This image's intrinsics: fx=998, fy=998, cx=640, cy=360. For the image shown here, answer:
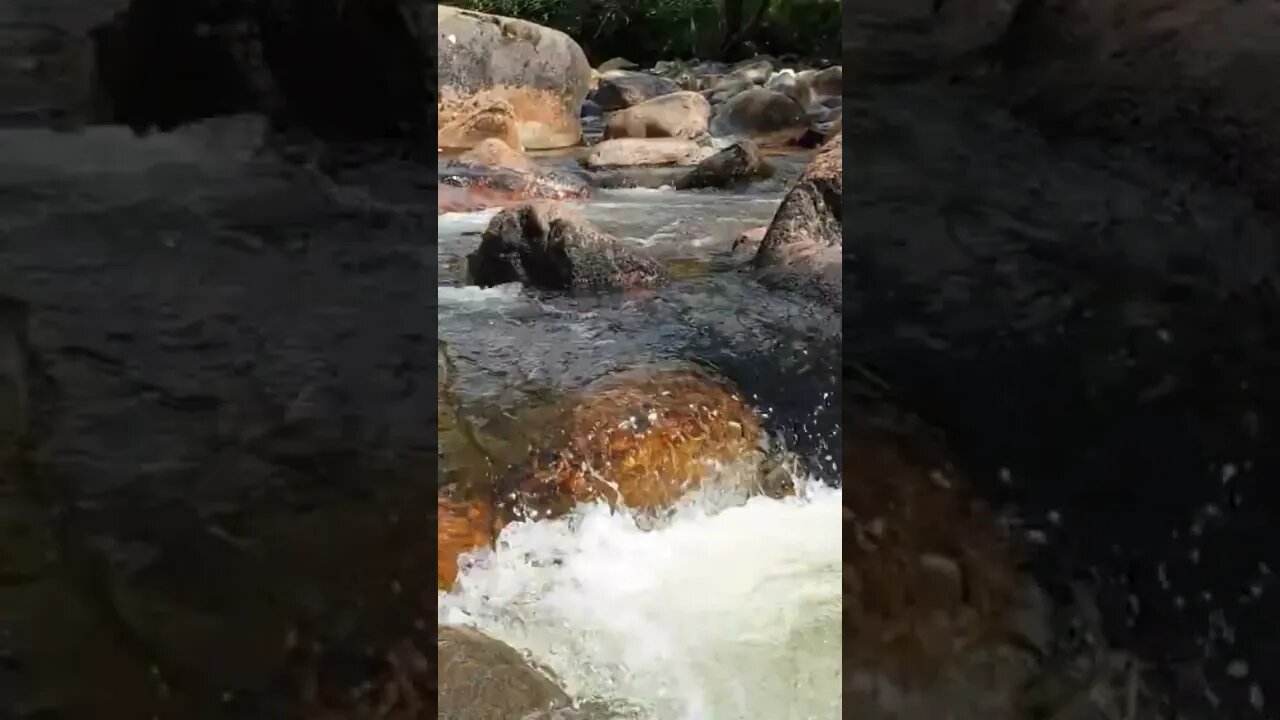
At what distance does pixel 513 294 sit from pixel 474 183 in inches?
62.0

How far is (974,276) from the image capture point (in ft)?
3.47

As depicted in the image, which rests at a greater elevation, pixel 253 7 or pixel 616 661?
pixel 253 7

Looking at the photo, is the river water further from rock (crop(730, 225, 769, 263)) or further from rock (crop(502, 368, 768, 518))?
rock (crop(730, 225, 769, 263))

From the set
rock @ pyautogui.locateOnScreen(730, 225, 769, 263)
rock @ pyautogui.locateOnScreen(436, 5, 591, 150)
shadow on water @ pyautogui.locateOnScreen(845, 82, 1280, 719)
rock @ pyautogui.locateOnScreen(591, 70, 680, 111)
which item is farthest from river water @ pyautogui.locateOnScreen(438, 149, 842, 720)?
rock @ pyautogui.locateOnScreen(591, 70, 680, 111)

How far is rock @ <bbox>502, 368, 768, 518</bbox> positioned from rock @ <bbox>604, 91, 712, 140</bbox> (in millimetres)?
3731

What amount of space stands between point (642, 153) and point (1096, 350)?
5.40 m

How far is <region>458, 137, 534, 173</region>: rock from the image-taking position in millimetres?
5793

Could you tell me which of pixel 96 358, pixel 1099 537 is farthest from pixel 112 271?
pixel 1099 537

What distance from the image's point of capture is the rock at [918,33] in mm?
1030

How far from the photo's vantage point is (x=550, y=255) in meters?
4.12

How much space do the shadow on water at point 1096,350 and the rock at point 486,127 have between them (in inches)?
213

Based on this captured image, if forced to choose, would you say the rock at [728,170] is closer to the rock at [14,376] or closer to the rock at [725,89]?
the rock at [725,89]

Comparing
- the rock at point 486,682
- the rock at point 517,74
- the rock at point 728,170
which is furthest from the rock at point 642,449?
the rock at point 517,74

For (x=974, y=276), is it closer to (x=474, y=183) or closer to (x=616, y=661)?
(x=616, y=661)
